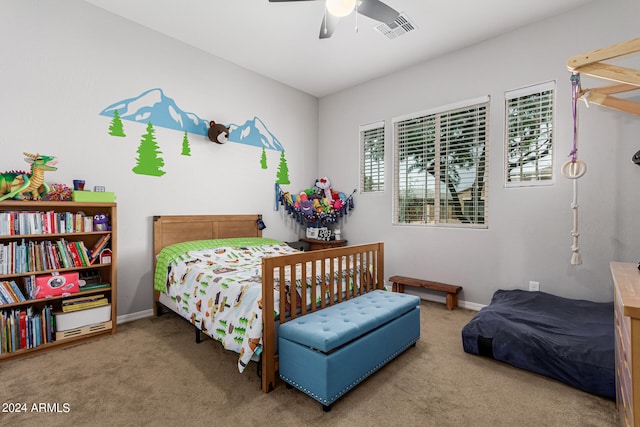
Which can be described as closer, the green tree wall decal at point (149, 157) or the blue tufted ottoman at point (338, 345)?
the blue tufted ottoman at point (338, 345)

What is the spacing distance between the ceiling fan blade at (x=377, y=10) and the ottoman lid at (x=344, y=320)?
2272 mm

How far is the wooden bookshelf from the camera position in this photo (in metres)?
2.31

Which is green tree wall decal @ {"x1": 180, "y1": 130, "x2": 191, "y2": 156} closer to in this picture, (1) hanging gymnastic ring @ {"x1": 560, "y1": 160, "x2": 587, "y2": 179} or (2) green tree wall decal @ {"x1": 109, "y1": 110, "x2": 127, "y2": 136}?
(2) green tree wall decal @ {"x1": 109, "y1": 110, "x2": 127, "y2": 136}

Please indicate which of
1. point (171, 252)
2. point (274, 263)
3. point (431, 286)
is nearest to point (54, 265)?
point (171, 252)

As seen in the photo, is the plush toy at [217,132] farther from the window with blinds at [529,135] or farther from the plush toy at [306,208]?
the window with blinds at [529,135]

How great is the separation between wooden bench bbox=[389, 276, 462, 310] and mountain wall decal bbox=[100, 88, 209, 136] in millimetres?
2984

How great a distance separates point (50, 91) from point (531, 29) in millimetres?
4487

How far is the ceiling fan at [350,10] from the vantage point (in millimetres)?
2113

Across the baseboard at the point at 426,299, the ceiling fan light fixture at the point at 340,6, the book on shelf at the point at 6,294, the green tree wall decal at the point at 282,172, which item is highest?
the ceiling fan light fixture at the point at 340,6

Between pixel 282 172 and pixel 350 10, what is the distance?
8.68 ft

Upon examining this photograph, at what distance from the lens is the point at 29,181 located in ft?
7.72

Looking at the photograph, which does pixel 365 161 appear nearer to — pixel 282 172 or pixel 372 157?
pixel 372 157

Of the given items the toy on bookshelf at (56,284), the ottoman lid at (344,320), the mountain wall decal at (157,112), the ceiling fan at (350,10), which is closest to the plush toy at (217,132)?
the mountain wall decal at (157,112)

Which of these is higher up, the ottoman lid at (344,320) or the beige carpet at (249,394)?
the ottoman lid at (344,320)
